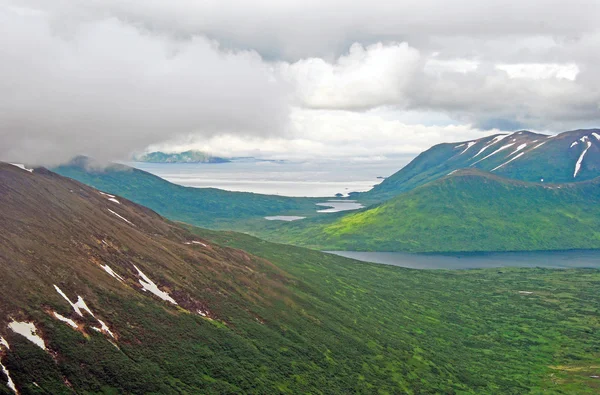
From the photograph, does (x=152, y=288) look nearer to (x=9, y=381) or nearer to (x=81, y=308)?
(x=81, y=308)

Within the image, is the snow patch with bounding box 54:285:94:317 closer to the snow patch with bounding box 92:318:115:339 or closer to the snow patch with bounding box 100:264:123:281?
the snow patch with bounding box 92:318:115:339

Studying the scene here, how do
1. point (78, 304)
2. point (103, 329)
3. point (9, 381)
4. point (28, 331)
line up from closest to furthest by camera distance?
point (9, 381), point (28, 331), point (103, 329), point (78, 304)

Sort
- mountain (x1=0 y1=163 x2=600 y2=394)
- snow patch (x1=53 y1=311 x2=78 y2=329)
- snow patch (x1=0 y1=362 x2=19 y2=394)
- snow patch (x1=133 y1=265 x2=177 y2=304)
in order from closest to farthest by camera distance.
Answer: snow patch (x1=0 y1=362 x2=19 y2=394) → mountain (x1=0 y1=163 x2=600 y2=394) → snow patch (x1=53 y1=311 x2=78 y2=329) → snow patch (x1=133 y1=265 x2=177 y2=304)

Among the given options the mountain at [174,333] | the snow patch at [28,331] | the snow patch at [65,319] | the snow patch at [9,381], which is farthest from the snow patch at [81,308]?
the snow patch at [9,381]

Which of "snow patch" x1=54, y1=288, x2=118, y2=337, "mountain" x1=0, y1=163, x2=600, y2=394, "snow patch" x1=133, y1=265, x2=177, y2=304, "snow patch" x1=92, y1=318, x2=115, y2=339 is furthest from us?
"snow patch" x1=133, y1=265, x2=177, y2=304

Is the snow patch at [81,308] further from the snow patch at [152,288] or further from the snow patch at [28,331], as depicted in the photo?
the snow patch at [152,288]

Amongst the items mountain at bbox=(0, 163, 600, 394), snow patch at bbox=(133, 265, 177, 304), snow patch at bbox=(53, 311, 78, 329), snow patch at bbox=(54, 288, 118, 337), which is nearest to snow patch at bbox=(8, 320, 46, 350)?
mountain at bbox=(0, 163, 600, 394)

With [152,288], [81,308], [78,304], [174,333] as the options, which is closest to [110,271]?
[152,288]
